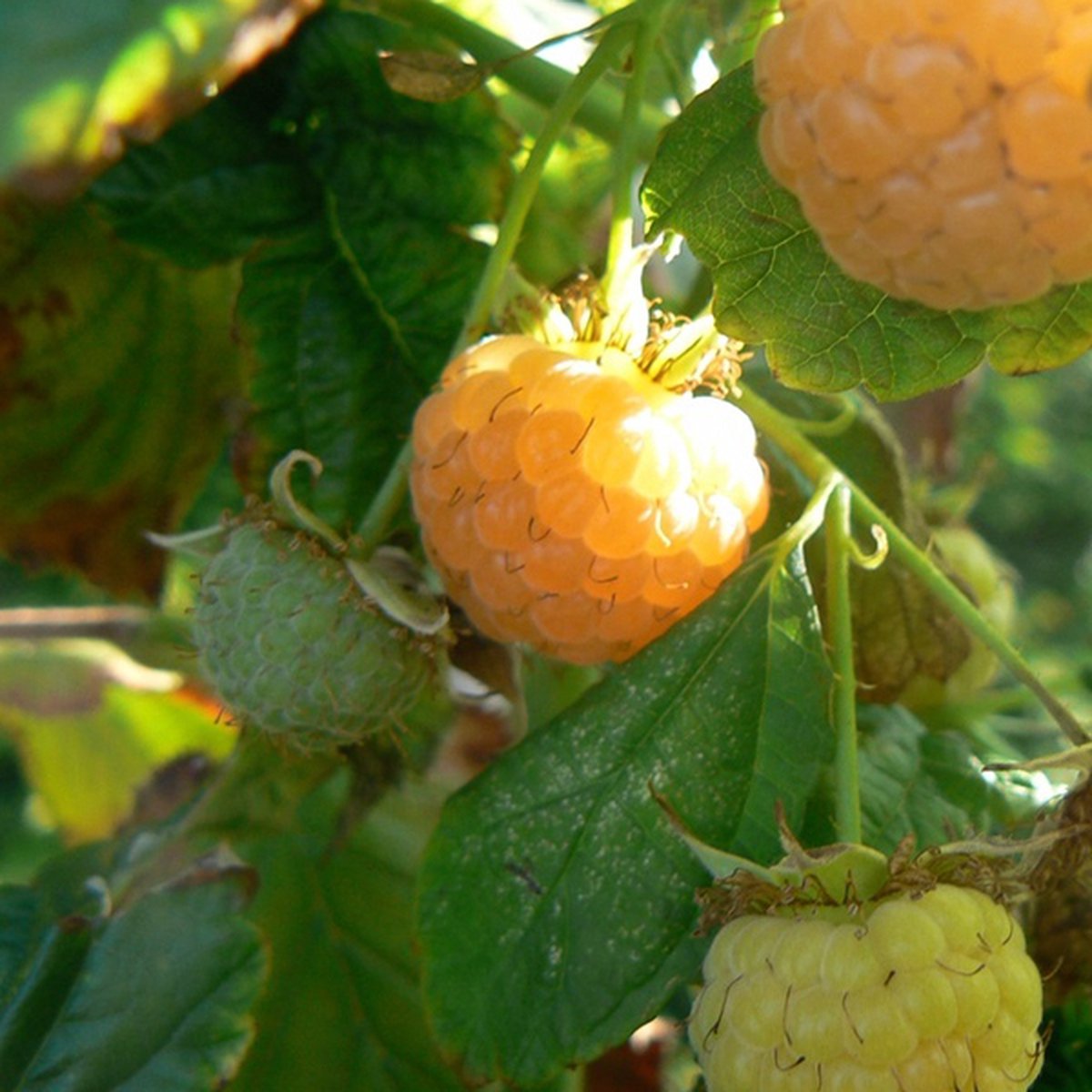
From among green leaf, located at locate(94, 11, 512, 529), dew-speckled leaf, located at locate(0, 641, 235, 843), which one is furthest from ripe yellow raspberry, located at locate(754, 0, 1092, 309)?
dew-speckled leaf, located at locate(0, 641, 235, 843)

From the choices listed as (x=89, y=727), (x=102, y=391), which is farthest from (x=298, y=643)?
(x=89, y=727)

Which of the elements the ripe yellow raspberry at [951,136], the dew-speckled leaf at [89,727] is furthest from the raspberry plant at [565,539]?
the dew-speckled leaf at [89,727]

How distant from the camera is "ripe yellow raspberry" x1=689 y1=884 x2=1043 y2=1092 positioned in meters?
0.56

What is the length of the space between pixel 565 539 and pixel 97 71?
0.89 ft

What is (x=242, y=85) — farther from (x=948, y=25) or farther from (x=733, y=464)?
(x=948, y=25)

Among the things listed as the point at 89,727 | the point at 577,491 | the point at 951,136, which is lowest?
the point at 89,727

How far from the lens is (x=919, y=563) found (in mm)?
700

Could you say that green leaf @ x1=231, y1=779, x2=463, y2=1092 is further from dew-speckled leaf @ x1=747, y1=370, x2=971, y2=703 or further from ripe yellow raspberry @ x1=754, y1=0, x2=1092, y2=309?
ripe yellow raspberry @ x1=754, y1=0, x2=1092, y2=309

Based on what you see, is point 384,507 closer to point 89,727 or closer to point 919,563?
point 919,563

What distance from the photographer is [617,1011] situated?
25.0 inches

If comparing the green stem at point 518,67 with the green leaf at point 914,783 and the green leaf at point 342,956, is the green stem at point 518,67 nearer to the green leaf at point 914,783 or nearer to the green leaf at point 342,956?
the green leaf at point 914,783

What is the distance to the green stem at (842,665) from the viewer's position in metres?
0.63

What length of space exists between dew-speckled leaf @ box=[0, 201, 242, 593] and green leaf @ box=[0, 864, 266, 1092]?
356mm

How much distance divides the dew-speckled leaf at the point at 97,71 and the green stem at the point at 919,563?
331 millimetres
